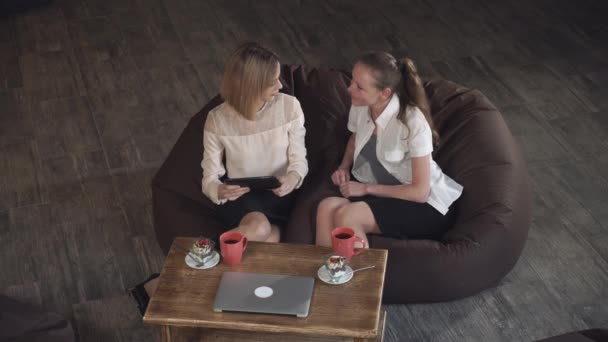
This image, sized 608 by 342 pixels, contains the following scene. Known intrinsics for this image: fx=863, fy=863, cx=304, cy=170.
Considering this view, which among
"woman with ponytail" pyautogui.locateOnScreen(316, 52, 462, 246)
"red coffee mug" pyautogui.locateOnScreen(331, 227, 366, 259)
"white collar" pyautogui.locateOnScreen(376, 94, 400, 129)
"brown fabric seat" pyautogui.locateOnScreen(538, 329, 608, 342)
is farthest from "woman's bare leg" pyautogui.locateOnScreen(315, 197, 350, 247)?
"brown fabric seat" pyautogui.locateOnScreen(538, 329, 608, 342)

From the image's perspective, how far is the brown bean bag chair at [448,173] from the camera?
10.7ft

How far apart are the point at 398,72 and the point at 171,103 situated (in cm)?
206

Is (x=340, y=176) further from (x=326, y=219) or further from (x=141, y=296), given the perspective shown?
(x=141, y=296)

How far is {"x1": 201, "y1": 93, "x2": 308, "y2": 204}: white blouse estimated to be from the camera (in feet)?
10.7

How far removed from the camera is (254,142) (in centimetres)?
328

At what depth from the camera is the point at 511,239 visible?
3.33 m

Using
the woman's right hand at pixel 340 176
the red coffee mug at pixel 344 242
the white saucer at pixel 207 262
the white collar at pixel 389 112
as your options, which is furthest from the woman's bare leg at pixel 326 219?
the white saucer at pixel 207 262

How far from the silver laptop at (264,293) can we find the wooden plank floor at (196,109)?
2.30ft

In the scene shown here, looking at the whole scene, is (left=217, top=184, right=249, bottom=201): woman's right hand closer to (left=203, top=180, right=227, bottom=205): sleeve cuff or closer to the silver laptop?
(left=203, top=180, right=227, bottom=205): sleeve cuff

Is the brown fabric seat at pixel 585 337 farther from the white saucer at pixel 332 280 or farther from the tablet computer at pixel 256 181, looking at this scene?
the tablet computer at pixel 256 181

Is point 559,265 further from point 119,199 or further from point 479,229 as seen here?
point 119,199

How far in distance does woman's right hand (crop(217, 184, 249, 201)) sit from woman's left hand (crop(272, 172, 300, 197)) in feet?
0.42

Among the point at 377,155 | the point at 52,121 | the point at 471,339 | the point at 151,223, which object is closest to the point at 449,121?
the point at 377,155

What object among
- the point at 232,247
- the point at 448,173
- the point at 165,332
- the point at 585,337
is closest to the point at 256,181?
the point at 232,247
